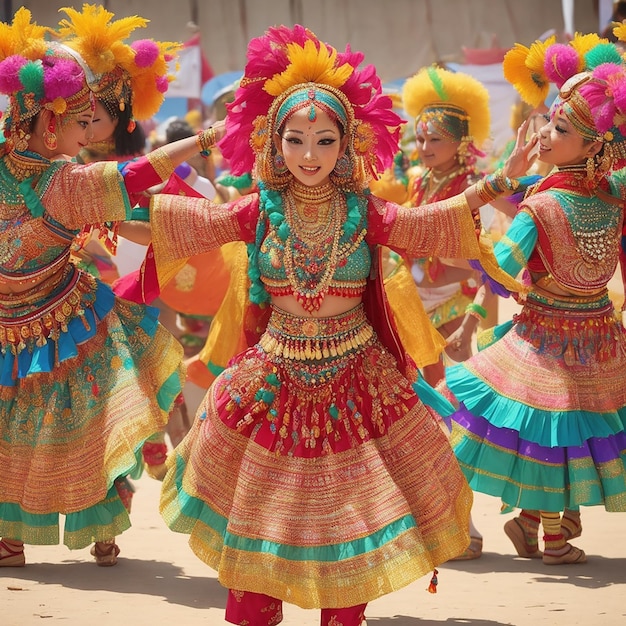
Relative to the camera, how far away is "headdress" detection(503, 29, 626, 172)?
5.37m

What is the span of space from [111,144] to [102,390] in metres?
1.81

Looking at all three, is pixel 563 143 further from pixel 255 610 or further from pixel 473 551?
pixel 255 610

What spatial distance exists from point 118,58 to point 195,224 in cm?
147

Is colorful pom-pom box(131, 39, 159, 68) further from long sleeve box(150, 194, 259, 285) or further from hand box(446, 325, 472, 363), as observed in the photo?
hand box(446, 325, 472, 363)

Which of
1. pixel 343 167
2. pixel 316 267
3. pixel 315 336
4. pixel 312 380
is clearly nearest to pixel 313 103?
pixel 343 167

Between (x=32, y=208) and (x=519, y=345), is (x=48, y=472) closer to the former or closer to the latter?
(x=32, y=208)

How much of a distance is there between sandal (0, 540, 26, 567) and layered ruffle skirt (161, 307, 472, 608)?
4.50 ft

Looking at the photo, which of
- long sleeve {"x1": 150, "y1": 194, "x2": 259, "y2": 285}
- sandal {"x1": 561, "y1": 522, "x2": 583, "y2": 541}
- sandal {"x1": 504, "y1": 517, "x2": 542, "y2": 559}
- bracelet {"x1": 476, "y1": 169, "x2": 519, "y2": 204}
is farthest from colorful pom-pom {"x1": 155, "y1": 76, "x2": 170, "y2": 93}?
sandal {"x1": 561, "y1": 522, "x2": 583, "y2": 541}

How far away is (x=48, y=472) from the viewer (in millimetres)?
5316

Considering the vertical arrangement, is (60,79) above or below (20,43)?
below

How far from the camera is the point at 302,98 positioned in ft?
14.8

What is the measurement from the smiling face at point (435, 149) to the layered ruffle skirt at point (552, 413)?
2.09m

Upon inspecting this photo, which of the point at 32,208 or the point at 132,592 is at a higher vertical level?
the point at 32,208

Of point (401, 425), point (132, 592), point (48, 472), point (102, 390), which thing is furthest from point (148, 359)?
point (401, 425)
